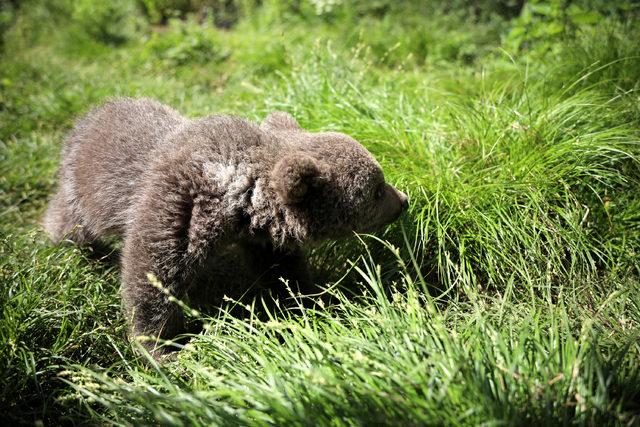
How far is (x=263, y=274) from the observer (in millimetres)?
3488

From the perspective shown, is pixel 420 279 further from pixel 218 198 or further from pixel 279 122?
pixel 279 122

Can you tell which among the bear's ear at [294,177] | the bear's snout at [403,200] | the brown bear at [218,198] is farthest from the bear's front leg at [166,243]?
the bear's snout at [403,200]

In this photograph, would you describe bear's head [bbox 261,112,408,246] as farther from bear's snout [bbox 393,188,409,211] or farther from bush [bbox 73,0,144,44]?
bush [bbox 73,0,144,44]

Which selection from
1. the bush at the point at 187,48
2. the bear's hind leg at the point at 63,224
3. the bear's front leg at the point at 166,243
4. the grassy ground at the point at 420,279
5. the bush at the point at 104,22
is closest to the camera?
the grassy ground at the point at 420,279

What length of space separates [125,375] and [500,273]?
8.68 feet

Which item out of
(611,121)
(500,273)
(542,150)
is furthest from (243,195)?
(611,121)

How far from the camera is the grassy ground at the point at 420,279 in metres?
1.99

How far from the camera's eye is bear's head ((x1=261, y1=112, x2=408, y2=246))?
2.77 meters

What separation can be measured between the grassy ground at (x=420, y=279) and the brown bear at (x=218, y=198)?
304 millimetres

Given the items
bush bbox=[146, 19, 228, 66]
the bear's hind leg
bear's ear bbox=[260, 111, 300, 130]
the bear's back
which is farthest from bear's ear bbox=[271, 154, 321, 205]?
bush bbox=[146, 19, 228, 66]

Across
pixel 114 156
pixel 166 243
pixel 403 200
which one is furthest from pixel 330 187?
pixel 114 156

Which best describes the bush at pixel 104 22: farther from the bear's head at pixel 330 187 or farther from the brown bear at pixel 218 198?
the bear's head at pixel 330 187

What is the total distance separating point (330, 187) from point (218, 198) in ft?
2.40

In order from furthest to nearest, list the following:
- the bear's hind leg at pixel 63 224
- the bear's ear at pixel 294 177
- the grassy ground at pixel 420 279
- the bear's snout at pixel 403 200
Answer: the bear's hind leg at pixel 63 224
the bear's snout at pixel 403 200
the bear's ear at pixel 294 177
the grassy ground at pixel 420 279
